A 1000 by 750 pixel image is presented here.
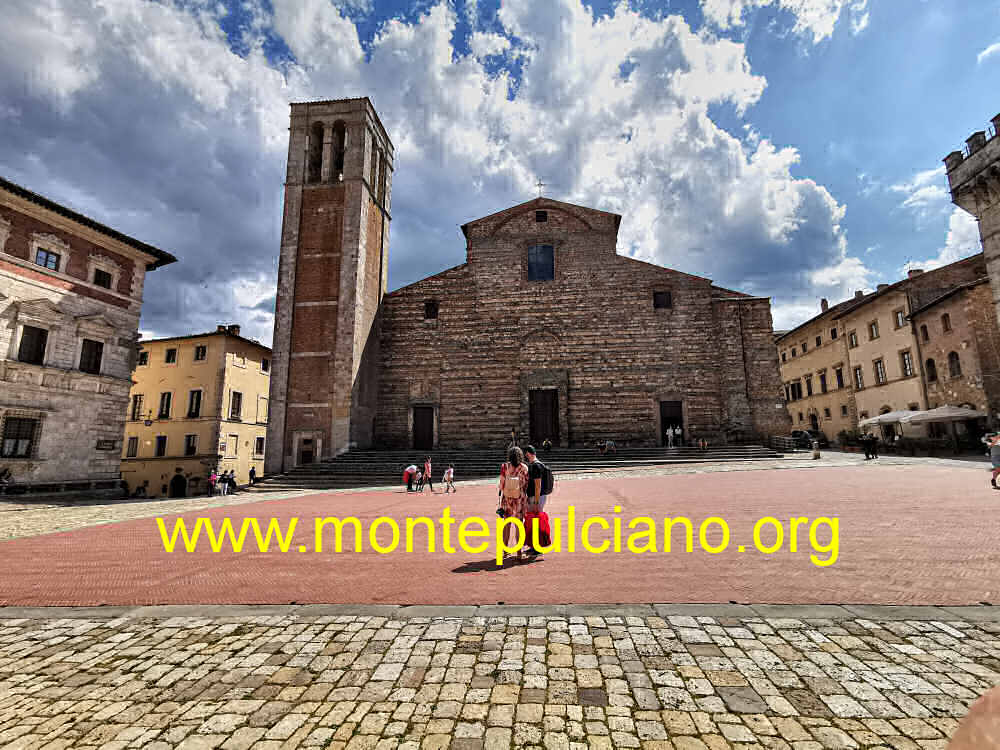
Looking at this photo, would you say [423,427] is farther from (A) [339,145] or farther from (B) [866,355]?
(B) [866,355]

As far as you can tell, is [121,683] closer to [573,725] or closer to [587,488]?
[573,725]

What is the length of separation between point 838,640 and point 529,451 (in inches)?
170

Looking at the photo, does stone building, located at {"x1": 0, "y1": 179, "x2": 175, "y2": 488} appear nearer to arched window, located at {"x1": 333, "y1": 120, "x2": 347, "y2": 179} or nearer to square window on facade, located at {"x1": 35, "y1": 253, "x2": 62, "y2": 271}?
square window on facade, located at {"x1": 35, "y1": 253, "x2": 62, "y2": 271}

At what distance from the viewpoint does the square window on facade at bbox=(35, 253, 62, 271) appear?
62.3ft

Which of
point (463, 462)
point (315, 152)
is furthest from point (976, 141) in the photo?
point (315, 152)

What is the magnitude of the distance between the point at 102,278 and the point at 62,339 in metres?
3.49

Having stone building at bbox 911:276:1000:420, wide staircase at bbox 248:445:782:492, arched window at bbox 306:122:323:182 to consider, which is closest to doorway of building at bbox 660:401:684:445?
wide staircase at bbox 248:445:782:492

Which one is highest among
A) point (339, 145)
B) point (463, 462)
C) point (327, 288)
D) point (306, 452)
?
point (339, 145)

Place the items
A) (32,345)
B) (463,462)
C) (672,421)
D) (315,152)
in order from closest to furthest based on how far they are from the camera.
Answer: (32,345) → (463,462) → (672,421) → (315,152)

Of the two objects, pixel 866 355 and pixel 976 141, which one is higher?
pixel 976 141

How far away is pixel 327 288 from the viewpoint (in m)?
25.6

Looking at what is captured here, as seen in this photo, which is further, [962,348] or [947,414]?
[962,348]

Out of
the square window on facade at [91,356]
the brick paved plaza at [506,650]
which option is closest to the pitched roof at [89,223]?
the square window on facade at [91,356]

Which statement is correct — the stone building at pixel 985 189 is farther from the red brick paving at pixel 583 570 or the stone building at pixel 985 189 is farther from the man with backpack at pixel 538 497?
the man with backpack at pixel 538 497
